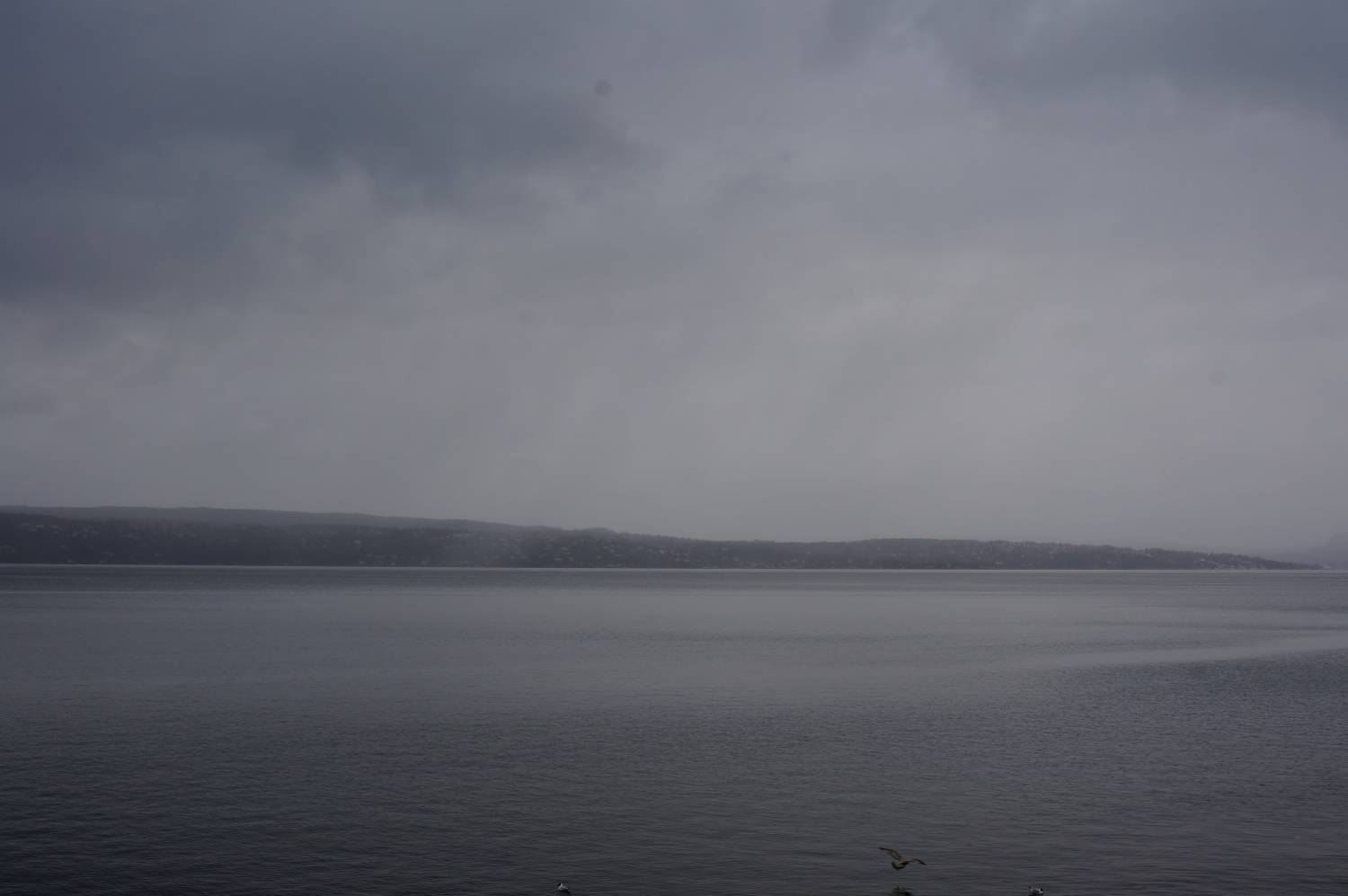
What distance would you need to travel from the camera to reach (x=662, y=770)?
31719 millimetres

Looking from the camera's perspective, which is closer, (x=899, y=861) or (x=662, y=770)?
(x=899, y=861)

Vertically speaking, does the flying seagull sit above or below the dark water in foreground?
above

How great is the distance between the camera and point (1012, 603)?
157875 mm

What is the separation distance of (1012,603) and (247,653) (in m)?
118

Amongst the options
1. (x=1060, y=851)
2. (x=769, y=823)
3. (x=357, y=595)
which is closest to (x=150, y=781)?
(x=769, y=823)

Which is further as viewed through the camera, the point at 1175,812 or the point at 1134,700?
the point at 1134,700

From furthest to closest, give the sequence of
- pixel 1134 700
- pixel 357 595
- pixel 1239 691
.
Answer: pixel 357 595
pixel 1239 691
pixel 1134 700

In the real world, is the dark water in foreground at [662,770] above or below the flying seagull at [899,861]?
below

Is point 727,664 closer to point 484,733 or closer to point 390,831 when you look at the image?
point 484,733

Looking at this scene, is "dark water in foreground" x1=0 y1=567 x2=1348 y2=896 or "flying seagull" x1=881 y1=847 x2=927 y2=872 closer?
"flying seagull" x1=881 y1=847 x2=927 y2=872

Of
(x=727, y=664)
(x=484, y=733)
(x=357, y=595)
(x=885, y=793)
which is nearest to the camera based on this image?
(x=885, y=793)

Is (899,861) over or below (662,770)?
over

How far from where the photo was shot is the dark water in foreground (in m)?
22.9

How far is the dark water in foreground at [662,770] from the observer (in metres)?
22.9
